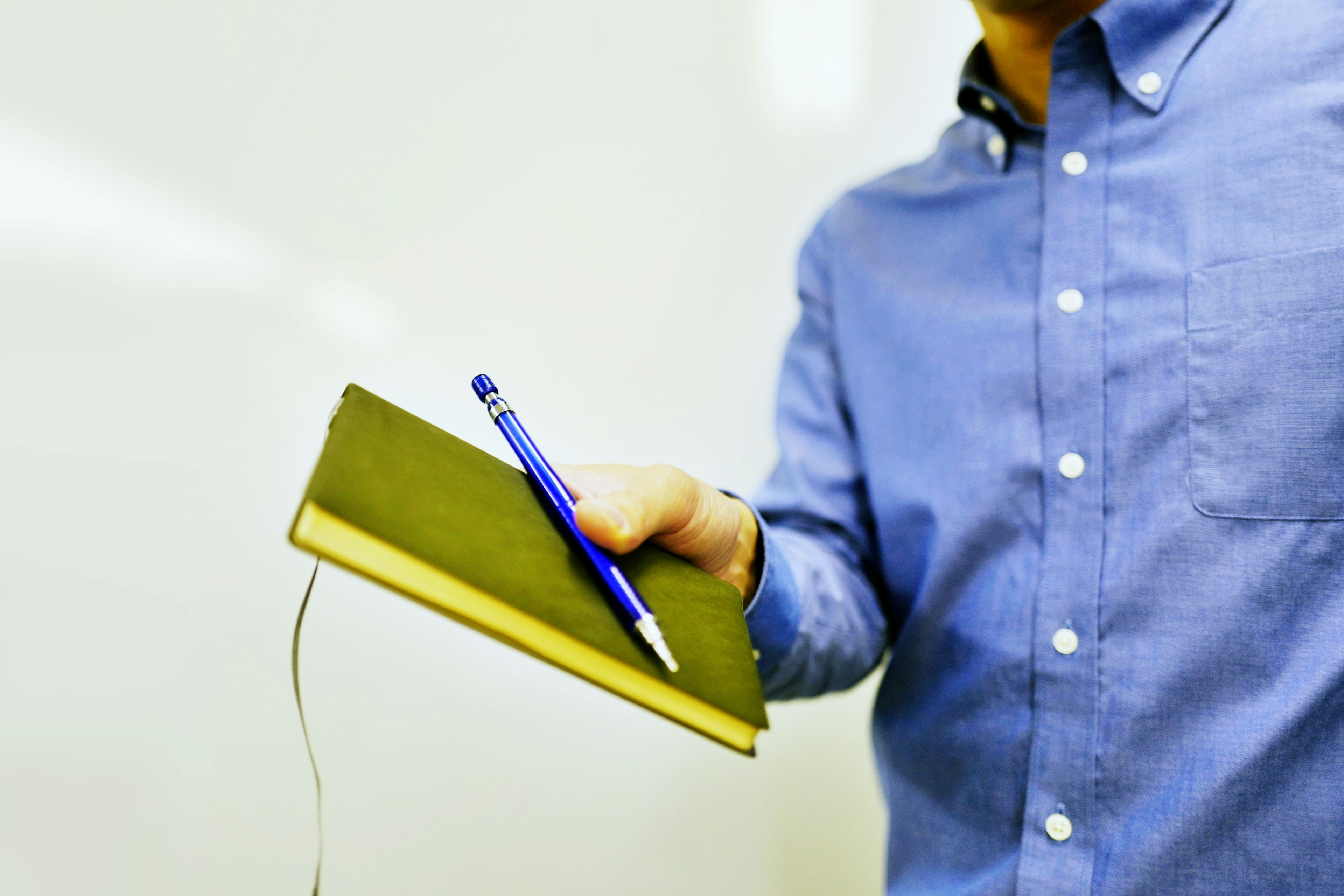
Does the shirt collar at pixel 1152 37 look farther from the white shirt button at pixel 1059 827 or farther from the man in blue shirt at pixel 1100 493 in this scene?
the white shirt button at pixel 1059 827

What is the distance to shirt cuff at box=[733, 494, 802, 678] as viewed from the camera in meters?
0.57

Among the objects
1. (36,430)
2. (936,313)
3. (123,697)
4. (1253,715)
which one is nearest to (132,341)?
(36,430)

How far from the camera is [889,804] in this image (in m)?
0.68

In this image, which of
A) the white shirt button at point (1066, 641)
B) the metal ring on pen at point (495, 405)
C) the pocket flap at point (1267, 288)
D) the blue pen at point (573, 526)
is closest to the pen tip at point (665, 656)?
the blue pen at point (573, 526)

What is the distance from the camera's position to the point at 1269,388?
0.52 meters

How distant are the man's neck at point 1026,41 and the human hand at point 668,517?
43cm

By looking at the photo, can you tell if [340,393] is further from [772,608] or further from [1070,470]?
[1070,470]

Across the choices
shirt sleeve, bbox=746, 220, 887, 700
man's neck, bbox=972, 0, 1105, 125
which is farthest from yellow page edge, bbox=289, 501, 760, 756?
man's neck, bbox=972, 0, 1105, 125

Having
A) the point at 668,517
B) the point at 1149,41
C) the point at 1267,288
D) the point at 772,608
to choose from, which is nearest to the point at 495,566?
the point at 668,517

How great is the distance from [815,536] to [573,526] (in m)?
0.36

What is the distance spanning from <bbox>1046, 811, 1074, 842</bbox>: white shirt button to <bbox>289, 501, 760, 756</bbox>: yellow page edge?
298 mm

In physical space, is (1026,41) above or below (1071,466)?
above

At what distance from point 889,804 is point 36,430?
76 cm

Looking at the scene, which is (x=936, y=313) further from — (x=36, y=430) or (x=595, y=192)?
(x=36, y=430)
